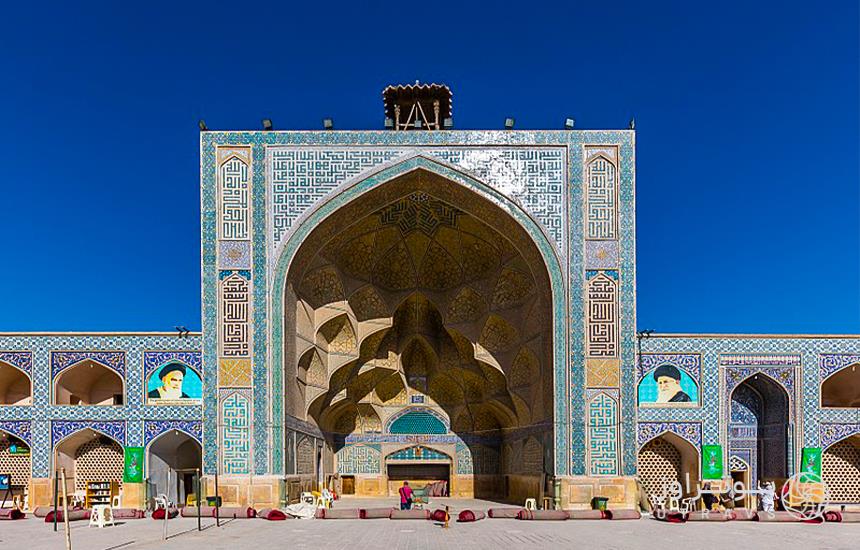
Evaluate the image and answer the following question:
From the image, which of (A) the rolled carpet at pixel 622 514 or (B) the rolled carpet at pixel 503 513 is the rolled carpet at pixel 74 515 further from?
(A) the rolled carpet at pixel 622 514

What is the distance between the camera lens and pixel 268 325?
15.1 meters

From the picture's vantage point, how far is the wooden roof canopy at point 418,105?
54.3 ft

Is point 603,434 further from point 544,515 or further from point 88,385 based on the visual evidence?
point 88,385

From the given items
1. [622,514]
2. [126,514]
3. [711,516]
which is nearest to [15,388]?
[126,514]

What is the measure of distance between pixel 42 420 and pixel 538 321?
393 inches

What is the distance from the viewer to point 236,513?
1393 centimetres

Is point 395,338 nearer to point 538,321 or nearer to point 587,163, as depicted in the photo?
point 538,321

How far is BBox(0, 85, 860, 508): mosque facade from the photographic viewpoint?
15000 millimetres

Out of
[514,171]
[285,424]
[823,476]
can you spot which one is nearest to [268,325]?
[285,424]

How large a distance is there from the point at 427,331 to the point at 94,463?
26.2ft

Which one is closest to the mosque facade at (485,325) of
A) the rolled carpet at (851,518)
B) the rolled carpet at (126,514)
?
the rolled carpet at (126,514)

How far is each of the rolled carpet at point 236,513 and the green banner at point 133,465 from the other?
2450mm

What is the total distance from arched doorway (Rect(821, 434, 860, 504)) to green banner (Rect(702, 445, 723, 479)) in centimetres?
252

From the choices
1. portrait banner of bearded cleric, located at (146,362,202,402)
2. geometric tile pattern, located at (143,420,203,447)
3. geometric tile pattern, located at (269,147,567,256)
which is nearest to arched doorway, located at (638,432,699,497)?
geometric tile pattern, located at (269,147,567,256)
